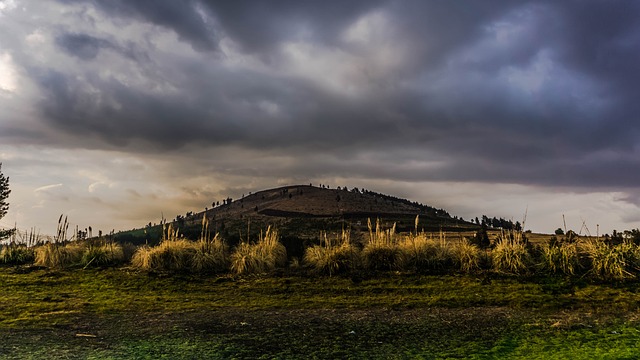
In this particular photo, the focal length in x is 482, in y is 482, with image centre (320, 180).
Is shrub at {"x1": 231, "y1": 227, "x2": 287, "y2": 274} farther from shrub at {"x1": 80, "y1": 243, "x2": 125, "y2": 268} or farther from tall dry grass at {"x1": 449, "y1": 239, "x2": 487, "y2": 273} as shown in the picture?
tall dry grass at {"x1": 449, "y1": 239, "x2": 487, "y2": 273}

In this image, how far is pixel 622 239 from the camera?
15625mm

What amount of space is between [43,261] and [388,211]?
185 feet

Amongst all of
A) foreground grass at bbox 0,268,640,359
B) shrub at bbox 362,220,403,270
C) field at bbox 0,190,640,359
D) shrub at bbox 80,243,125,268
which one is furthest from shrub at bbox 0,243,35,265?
shrub at bbox 362,220,403,270

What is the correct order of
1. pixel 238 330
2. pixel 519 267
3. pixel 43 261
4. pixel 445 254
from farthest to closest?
pixel 43 261, pixel 445 254, pixel 519 267, pixel 238 330

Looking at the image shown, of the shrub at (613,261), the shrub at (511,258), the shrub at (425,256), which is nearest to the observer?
the shrub at (613,261)

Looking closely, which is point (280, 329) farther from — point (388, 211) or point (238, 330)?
point (388, 211)

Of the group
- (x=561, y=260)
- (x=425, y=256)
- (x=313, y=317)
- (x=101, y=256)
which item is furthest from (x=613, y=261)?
(x=101, y=256)

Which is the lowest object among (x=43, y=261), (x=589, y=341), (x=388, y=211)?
(x=589, y=341)

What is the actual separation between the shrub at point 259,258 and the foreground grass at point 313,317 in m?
0.89

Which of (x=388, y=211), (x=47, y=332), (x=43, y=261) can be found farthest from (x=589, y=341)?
(x=388, y=211)

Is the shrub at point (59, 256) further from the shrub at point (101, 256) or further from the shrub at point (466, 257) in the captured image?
the shrub at point (466, 257)

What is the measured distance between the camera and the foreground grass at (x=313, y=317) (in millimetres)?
7105

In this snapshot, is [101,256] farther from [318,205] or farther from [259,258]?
[318,205]

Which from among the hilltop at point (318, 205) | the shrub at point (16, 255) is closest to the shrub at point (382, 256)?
the shrub at point (16, 255)
